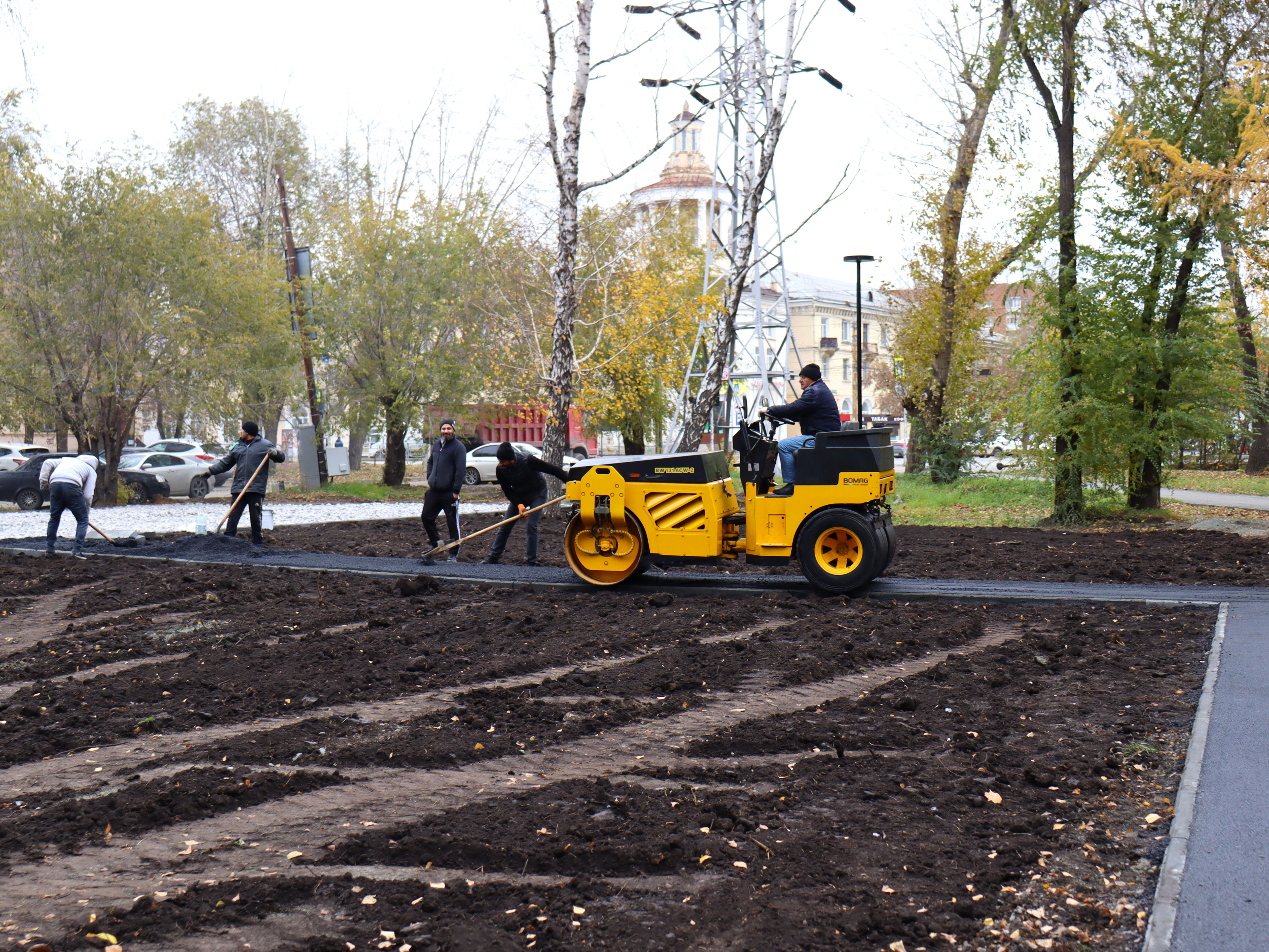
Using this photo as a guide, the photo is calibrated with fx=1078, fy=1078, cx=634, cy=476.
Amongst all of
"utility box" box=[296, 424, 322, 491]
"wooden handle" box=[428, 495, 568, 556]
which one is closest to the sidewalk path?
"utility box" box=[296, 424, 322, 491]

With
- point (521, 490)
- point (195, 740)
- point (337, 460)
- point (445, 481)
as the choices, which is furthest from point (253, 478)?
point (337, 460)

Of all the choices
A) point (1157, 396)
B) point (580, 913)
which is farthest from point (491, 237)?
point (580, 913)

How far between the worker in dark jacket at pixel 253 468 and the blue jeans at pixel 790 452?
7.59m

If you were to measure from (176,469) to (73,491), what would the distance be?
549 inches

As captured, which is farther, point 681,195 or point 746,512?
point 681,195

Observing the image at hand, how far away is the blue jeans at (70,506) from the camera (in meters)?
14.3

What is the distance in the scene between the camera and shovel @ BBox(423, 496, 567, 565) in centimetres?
1245

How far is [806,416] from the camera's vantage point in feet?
33.6

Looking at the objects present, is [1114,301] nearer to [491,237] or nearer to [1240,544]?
[1240,544]

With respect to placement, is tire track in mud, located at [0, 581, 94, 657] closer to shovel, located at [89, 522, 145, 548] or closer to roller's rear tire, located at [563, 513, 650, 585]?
shovel, located at [89, 522, 145, 548]

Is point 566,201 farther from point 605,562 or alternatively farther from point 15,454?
point 15,454

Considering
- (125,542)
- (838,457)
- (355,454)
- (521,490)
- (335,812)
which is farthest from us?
(355,454)

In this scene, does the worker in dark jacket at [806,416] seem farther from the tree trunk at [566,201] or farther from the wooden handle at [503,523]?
the tree trunk at [566,201]

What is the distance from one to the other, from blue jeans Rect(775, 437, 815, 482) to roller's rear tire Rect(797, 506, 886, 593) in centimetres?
44
